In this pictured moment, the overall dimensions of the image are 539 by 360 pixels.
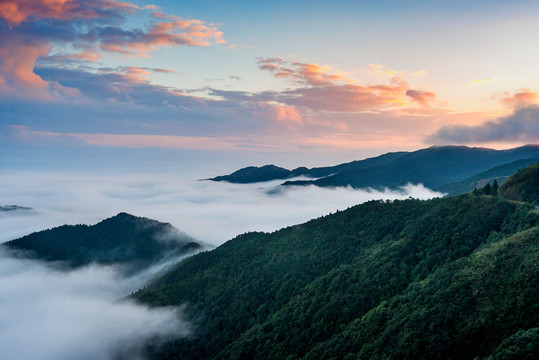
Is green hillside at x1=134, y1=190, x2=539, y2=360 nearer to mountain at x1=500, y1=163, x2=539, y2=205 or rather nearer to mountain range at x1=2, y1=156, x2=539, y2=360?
mountain range at x1=2, y1=156, x2=539, y2=360

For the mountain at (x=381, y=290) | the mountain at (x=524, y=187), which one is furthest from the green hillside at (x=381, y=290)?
the mountain at (x=524, y=187)

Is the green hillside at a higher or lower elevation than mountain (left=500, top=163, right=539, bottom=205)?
lower

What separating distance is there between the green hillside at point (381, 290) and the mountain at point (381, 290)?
323mm

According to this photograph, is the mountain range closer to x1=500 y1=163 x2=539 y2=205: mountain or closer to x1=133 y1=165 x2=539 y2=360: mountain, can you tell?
x1=133 y1=165 x2=539 y2=360: mountain

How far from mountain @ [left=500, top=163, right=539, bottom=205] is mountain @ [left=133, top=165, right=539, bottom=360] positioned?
1.84m

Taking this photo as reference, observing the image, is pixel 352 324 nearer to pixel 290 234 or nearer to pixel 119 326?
pixel 290 234

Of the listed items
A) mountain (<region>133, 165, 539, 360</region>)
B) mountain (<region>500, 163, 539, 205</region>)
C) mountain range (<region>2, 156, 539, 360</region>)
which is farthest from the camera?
mountain (<region>500, 163, 539, 205</region>)

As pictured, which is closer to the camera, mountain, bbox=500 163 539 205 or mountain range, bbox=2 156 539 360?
mountain range, bbox=2 156 539 360

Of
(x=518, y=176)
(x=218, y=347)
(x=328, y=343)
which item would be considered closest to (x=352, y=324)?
(x=328, y=343)

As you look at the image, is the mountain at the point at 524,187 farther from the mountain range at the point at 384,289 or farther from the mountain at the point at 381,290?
the mountain at the point at 381,290

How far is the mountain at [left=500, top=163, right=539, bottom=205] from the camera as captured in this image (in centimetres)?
12738

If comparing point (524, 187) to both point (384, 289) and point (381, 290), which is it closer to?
point (384, 289)

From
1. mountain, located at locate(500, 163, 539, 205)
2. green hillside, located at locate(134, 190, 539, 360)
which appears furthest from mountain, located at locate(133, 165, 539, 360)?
mountain, located at locate(500, 163, 539, 205)

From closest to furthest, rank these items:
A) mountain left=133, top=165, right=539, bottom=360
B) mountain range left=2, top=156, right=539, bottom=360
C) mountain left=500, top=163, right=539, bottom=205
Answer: mountain left=133, top=165, right=539, bottom=360 < mountain range left=2, top=156, right=539, bottom=360 < mountain left=500, top=163, right=539, bottom=205
